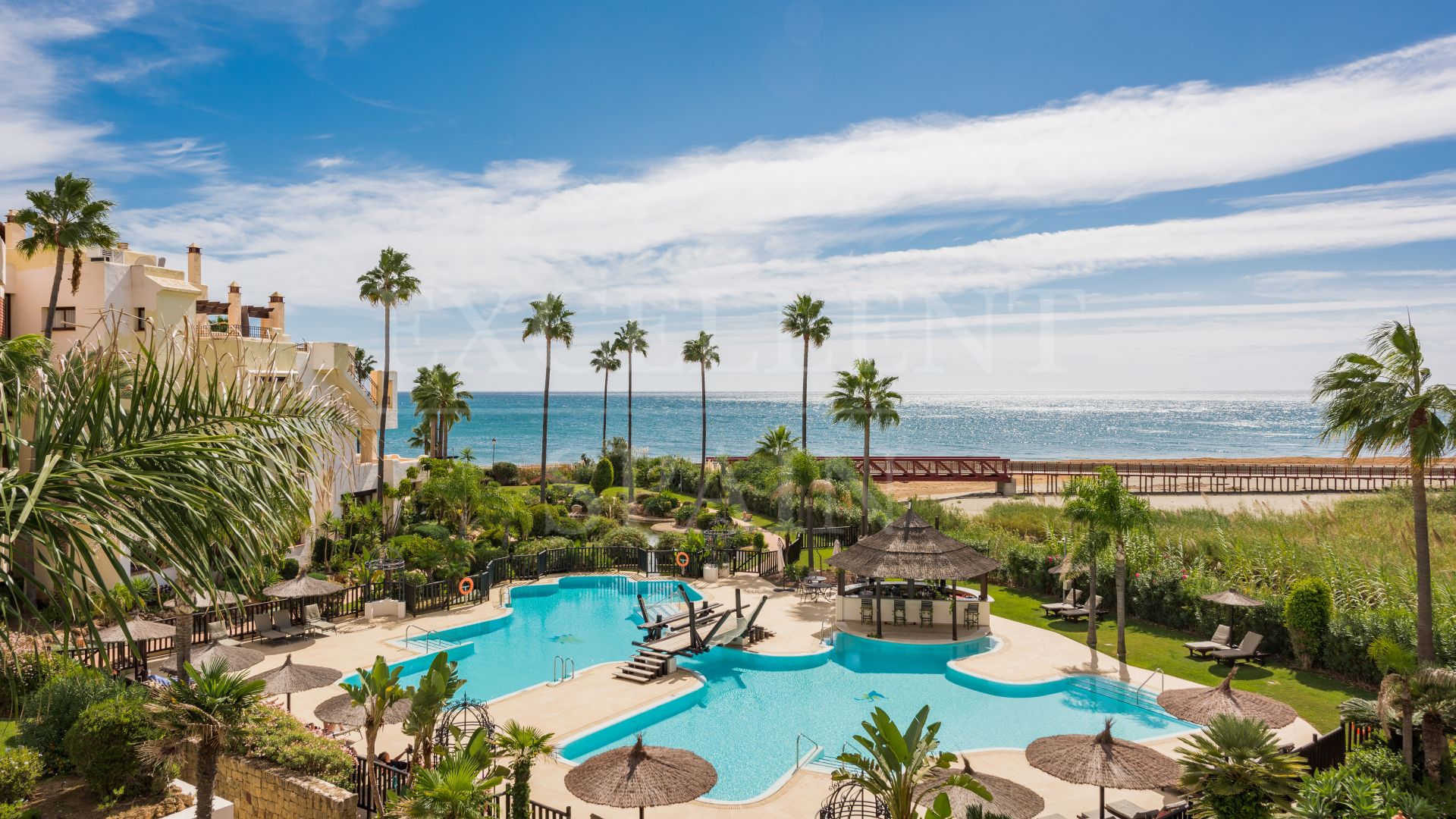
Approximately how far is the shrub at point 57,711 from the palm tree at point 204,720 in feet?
10.6

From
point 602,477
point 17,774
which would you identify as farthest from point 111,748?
point 602,477

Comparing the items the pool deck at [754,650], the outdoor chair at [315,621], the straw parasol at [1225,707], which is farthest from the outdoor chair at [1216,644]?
the outdoor chair at [315,621]

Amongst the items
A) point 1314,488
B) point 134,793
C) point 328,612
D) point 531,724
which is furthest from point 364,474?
point 1314,488

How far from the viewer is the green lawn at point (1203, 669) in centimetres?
1683

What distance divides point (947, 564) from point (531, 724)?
11525 millimetres

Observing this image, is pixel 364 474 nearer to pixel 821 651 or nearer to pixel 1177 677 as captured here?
pixel 821 651

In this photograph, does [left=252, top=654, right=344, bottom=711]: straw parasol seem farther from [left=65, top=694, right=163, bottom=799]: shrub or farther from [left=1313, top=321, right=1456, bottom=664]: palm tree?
[left=1313, top=321, right=1456, bottom=664]: palm tree

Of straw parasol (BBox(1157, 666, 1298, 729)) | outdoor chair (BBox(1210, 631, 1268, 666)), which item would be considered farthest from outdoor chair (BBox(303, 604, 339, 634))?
outdoor chair (BBox(1210, 631, 1268, 666))

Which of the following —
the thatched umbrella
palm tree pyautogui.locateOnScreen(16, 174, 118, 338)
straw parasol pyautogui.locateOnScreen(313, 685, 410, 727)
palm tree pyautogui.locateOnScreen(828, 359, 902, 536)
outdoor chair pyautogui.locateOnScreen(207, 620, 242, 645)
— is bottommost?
outdoor chair pyautogui.locateOnScreen(207, 620, 242, 645)

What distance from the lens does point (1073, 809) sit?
41.8 feet

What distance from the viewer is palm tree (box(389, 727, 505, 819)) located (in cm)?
921

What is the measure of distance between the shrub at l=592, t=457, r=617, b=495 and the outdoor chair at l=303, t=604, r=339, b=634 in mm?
26855

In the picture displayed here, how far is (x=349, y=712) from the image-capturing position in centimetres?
1343

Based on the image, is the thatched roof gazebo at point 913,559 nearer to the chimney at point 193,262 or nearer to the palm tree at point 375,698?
the palm tree at point 375,698
